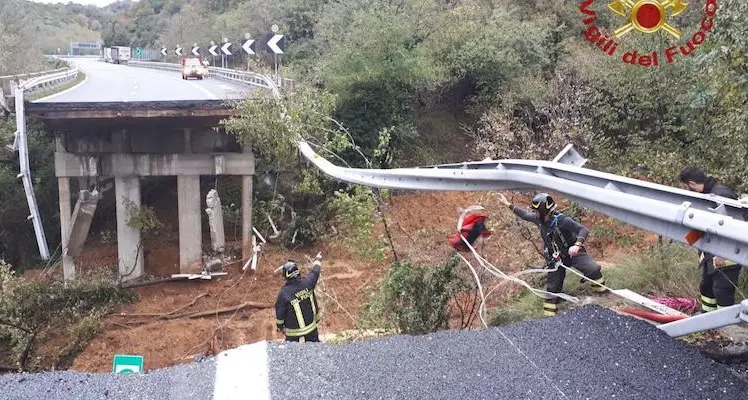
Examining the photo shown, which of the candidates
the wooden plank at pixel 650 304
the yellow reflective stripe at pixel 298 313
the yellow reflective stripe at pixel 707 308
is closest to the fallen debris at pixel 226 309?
the yellow reflective stripe at pixel 298 313

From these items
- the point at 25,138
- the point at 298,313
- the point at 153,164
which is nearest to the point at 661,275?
the point at 298,313

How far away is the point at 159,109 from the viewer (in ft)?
54.7

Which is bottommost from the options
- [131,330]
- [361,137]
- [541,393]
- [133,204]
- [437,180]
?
[131,330]

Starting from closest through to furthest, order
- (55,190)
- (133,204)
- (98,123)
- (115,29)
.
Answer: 1. (98,123)
2. (133,204)
3. (55,190)
4. (115,29)

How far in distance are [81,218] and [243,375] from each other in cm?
1700

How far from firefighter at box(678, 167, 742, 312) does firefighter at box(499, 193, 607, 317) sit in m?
1.09

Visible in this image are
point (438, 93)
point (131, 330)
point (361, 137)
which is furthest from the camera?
point (438, 93)

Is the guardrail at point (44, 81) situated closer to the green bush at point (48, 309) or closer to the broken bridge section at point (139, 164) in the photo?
A: the broken bridge section at point (139, 164)

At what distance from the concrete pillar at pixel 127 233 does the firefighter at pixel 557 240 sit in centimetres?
1535

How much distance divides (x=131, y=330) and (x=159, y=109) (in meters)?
5.90

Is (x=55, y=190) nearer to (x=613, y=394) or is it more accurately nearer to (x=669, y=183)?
(x=669, y=183)

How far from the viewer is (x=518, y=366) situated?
493 centimetres

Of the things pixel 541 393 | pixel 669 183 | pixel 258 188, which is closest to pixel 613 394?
pixel 541 393

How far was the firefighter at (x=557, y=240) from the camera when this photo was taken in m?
6.70
